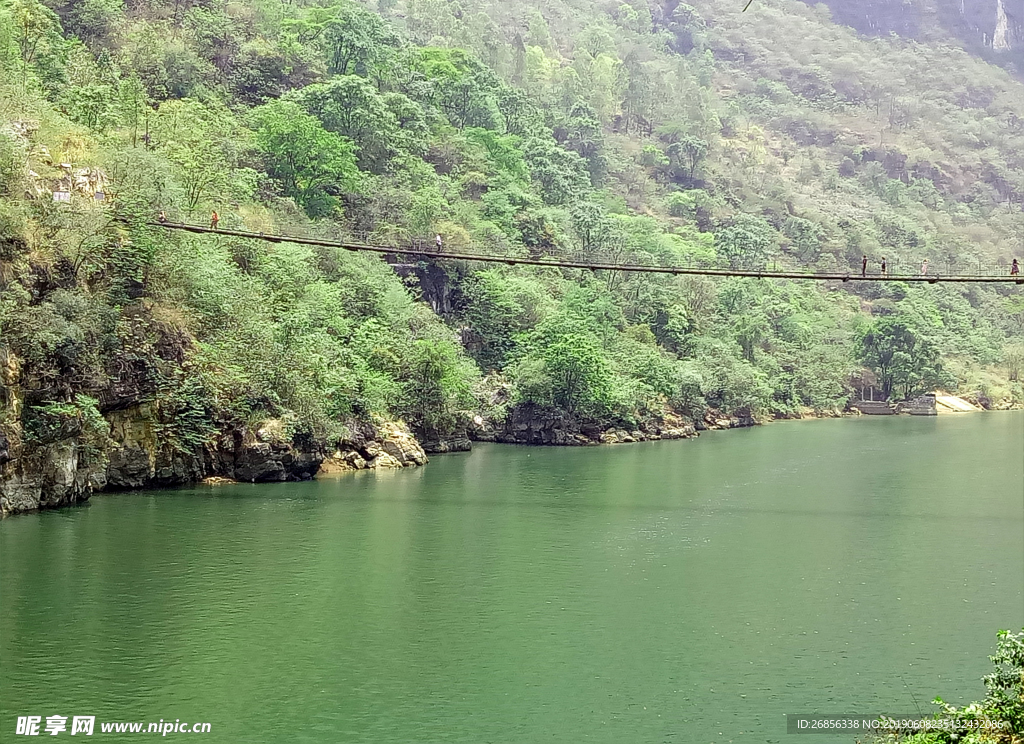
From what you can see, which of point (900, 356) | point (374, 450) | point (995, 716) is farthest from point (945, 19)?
point (995, 716)

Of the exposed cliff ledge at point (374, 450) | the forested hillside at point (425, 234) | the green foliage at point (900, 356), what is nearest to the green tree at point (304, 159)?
the forested hillside at point (425, 234)

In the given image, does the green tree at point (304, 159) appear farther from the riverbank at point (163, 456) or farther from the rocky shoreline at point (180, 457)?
the riverbank at point (163, 456)

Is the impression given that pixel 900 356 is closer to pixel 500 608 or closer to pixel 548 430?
pixel 548 430

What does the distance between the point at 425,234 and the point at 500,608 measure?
18.8m

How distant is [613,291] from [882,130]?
46.8 m

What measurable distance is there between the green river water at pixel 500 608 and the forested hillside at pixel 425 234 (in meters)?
2.58

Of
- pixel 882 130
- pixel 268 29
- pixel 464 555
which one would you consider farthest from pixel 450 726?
pixel 882 130

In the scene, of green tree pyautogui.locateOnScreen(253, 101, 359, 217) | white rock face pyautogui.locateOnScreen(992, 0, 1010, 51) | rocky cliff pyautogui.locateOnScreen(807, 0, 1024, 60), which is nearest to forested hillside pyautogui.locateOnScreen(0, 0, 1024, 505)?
green tree pyautogui.locateOnScreen(253, 101, 359, 217)

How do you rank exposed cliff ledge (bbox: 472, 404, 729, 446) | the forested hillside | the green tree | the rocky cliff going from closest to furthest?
the forested hillside → exposed cliff ledge (bbox: 472, 404, 729, 446) → the green tree → the rocky cliff

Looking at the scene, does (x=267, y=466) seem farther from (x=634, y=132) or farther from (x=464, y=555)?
(x=634, y=132)

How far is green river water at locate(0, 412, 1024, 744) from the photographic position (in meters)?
7.92

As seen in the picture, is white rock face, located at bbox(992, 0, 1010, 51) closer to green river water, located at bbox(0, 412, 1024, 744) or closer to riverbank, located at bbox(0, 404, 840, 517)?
riverbank, located at bbox(0, 404, 840, 517)

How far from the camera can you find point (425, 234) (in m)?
28.3

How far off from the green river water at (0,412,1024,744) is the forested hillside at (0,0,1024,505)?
258cm
